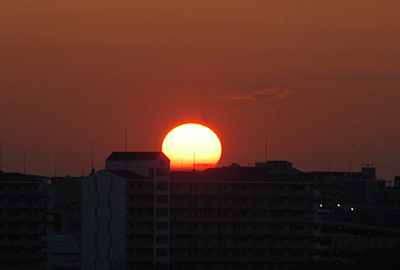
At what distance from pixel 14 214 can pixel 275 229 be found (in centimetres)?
4222

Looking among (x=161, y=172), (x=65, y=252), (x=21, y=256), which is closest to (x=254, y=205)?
(x=161, y=172)

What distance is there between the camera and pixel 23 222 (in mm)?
118625

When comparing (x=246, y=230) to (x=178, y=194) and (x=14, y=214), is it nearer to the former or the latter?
(x=178, y=194)

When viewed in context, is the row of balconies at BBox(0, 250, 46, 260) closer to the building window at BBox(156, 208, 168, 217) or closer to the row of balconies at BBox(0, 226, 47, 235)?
the row of balconies at BBox(0, 226, 47, 235)

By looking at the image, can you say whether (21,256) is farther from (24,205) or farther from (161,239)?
(161,239)

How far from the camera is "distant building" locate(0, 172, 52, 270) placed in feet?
384

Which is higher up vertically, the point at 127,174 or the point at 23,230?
the point at 127,174

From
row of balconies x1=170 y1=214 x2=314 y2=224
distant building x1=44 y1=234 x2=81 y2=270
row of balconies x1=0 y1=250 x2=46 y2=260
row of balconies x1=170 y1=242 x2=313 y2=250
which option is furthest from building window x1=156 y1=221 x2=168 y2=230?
distant building x1=44 y1=234 x2=81 y2=270

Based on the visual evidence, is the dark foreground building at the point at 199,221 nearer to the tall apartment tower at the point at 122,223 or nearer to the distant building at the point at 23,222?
the tall apartment tower at the point at 122,223

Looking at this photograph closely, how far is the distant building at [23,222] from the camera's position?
117000 millimetres

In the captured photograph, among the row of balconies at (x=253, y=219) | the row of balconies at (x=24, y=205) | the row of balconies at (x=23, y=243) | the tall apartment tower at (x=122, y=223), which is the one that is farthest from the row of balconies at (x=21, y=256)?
the row of balconies at (x=253, y=219)

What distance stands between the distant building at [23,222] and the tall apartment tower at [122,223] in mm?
10435

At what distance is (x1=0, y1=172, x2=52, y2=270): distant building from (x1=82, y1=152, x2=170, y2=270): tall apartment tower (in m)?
10.4

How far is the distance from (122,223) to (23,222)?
17895mm
